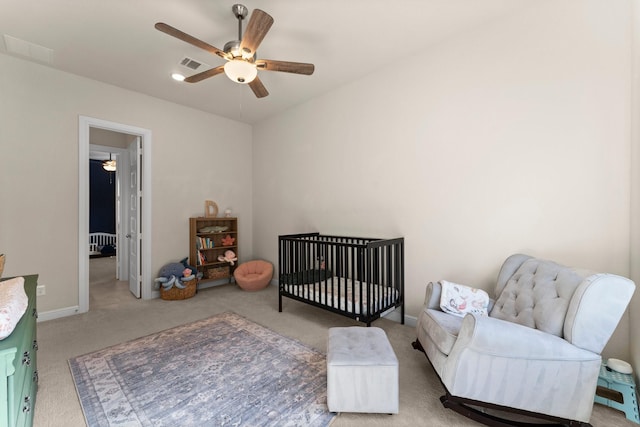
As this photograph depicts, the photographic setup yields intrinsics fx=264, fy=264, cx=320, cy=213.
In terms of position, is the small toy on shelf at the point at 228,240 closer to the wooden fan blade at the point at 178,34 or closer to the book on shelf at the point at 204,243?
the book on shelf at the point at 204,243

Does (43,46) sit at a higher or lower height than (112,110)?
higher

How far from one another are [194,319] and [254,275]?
1267 mm

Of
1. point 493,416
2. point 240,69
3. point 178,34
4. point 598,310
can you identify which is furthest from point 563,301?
point 178,34

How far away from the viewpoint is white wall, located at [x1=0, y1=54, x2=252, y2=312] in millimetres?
2711

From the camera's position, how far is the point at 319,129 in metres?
3.60

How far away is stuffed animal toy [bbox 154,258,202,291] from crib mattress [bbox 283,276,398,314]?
1590 millimetres

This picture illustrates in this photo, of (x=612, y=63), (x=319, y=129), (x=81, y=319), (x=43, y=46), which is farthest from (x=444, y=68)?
(x=81, y=319)

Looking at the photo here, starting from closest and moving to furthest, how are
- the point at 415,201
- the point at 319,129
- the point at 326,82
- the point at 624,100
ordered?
1. the point at 624,100
2. the point at 415,201
3. the point at 326,82
4. the point at 319,129

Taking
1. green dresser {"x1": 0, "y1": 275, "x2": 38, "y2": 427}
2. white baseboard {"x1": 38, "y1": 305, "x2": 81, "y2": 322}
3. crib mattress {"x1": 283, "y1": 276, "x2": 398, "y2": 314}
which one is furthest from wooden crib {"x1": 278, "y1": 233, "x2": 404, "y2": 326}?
white baseboard {"x1": 38, "y1": 305, "x2": 81, "y2": 322}

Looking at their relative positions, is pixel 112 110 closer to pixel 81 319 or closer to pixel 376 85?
pixel 81 319

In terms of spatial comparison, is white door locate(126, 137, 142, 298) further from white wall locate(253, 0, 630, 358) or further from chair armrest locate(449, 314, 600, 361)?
chair armrest locate(449, 314, 600, 361)

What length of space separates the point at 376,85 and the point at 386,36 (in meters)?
0.61

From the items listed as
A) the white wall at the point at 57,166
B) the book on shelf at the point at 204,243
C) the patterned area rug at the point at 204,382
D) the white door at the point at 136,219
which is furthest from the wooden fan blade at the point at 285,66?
the book on shelf at the point at 204,243

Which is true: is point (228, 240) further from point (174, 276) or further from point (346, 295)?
point (346, 295)
